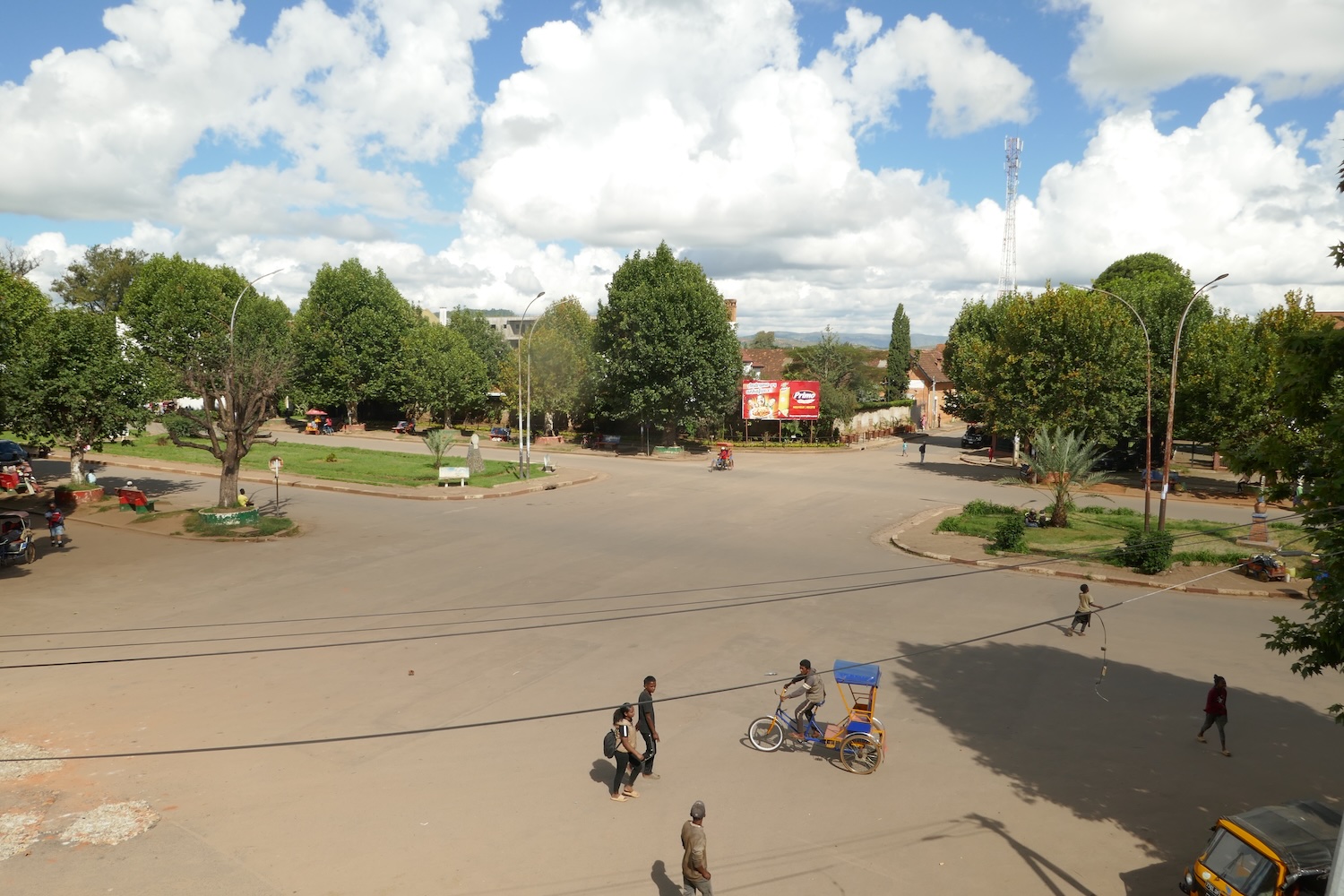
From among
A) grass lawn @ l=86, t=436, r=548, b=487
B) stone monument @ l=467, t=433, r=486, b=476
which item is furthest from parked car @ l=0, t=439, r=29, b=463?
stone monument @ l=467, t=433, r=486, b=476

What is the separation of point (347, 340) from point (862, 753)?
57.6m

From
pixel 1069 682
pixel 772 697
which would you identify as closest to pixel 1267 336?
pixel 1069 682

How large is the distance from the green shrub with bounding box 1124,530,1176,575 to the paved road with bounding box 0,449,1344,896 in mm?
1529

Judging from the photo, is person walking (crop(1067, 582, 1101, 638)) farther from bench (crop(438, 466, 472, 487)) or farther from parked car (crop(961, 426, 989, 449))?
parked car (crop(961, 426, 989, 449))

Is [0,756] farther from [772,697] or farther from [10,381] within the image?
[10,381]

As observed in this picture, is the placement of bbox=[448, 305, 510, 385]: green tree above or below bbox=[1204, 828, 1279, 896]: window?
above

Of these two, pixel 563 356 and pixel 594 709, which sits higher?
pixel 563 356

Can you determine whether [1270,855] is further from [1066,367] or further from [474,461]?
[1066,367]

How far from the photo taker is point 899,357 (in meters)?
86.9

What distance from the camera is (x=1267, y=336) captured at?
31984 millimetres

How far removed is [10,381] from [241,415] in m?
7.92

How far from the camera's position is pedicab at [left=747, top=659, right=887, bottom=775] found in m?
10.5

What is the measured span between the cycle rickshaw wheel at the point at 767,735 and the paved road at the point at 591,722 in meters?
0.24

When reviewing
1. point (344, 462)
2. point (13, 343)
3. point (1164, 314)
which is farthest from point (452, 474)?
point (1164, 314)
